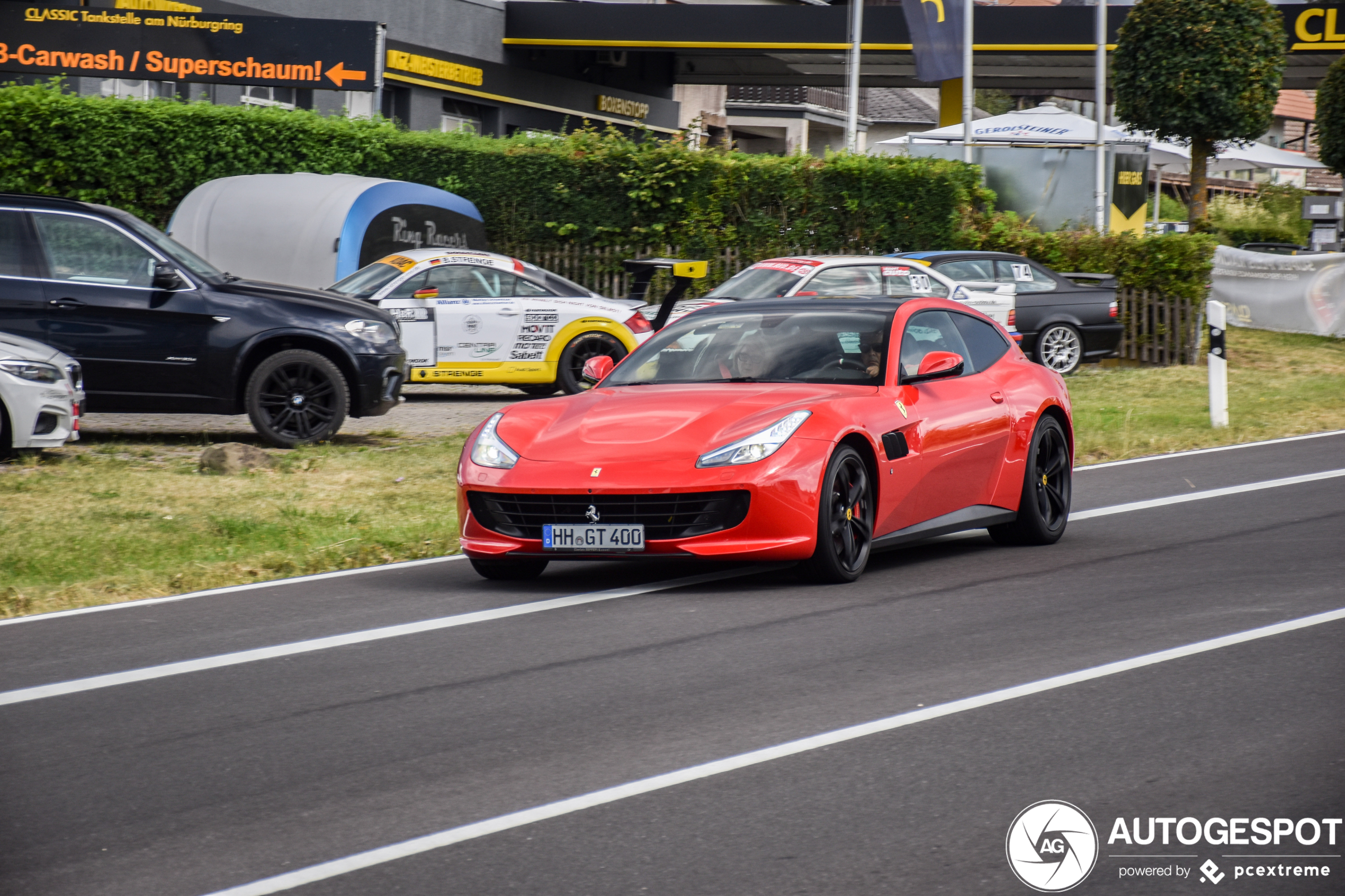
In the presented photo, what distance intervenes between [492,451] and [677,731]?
3.04 metres

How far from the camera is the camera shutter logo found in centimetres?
403

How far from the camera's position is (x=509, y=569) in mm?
8445

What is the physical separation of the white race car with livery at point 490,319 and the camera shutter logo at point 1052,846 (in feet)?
43.2

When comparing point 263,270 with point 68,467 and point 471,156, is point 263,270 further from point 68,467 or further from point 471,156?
point 68,467

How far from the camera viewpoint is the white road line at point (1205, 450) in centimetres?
1377

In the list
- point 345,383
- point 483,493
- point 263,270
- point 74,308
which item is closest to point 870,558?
point 483,493

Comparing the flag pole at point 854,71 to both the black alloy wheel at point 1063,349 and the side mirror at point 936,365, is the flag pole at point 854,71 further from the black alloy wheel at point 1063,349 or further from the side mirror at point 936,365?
the side mirror at point 936,365

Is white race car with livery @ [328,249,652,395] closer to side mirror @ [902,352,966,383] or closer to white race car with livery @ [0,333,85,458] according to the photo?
white race car with livery @ [0,333,85,458]

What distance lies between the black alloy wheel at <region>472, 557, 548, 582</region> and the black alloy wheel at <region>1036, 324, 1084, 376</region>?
13.9m

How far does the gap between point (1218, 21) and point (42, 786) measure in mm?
25464

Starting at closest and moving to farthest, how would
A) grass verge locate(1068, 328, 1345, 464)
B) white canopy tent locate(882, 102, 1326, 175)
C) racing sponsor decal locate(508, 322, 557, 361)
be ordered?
grass verge locate(1068, 328, 1345, 464) → racing sponsor decal locate(508, 322, 557, 361) → white canopy tent locate(882, 102, 1326, 175)

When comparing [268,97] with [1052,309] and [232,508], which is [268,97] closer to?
[1052,309]

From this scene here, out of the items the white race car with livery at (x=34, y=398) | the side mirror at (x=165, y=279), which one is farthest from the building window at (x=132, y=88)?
the white race car with livery at (x=34, y=398)

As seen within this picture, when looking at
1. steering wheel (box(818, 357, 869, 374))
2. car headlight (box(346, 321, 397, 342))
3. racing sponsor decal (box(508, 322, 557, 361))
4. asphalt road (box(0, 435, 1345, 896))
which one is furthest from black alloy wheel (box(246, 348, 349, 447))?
steering wheel (box(818, 357, 869, 374))
